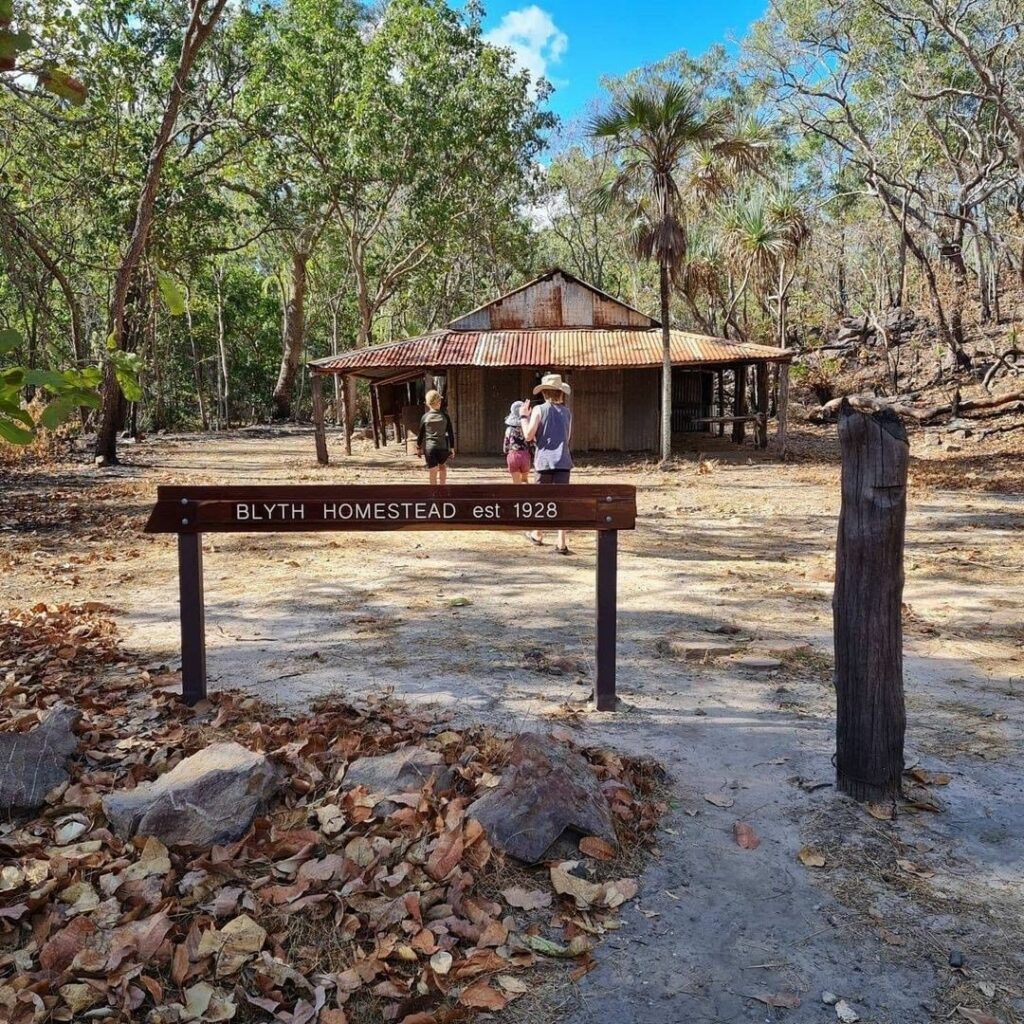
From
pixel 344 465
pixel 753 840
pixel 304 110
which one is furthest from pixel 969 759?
pixel 304 110

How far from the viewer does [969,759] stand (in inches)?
161

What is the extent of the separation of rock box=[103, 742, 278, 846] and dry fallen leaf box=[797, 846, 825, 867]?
6.63 feet

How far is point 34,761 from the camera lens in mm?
3633

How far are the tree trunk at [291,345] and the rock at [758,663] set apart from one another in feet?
103

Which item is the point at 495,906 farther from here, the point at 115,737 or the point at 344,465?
the point at 344,465

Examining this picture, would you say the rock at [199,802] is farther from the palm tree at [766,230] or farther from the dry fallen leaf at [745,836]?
the palm tree at [766,230]

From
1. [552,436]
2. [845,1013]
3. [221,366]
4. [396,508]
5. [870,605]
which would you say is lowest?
[845,1013]

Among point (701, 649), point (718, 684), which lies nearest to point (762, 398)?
point (701, 649)

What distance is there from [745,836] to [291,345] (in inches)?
1475

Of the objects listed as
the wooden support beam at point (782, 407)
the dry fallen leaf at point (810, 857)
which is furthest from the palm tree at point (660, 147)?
the dry fallen leaf at point (810, 857)

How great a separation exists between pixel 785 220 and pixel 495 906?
27.5 m

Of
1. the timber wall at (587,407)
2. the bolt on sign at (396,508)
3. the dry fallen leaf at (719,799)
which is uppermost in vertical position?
the timber wall at (587,407)

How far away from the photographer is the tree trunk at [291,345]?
35.3 m

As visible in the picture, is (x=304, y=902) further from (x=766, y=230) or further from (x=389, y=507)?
(x=766, y=230)
